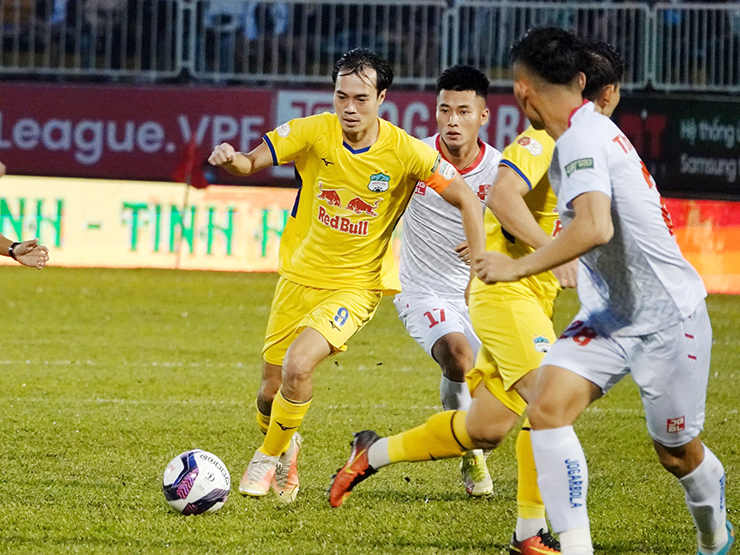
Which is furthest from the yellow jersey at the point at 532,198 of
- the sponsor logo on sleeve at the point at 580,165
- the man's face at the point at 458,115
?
the man's face at the point at 458,115

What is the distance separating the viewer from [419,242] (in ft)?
21.4

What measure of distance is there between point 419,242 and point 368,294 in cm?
93

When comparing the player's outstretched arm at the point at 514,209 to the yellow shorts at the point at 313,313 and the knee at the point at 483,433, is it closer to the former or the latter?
the knee at the point at 483,433

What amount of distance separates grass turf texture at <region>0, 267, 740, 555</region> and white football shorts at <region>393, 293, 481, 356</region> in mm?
741

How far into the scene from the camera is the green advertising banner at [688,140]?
14508mm

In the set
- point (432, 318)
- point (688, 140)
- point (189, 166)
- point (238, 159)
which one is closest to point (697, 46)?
point (688, 140)

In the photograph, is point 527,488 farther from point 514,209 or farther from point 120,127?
point 120,127

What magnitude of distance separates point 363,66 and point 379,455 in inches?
75.2

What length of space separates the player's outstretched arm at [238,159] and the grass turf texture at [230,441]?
1585 millimetres

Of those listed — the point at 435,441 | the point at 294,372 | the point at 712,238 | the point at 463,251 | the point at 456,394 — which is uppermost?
the point at 463,251

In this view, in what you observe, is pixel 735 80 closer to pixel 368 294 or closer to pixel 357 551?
pixel 368 294

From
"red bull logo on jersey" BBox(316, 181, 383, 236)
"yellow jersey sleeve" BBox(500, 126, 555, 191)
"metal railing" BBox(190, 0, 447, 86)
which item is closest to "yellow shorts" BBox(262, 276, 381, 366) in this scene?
"red bull logo on jersey" BBox(316, 181, 383, 236)

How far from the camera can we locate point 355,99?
548 centimetres

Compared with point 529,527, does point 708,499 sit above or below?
above
